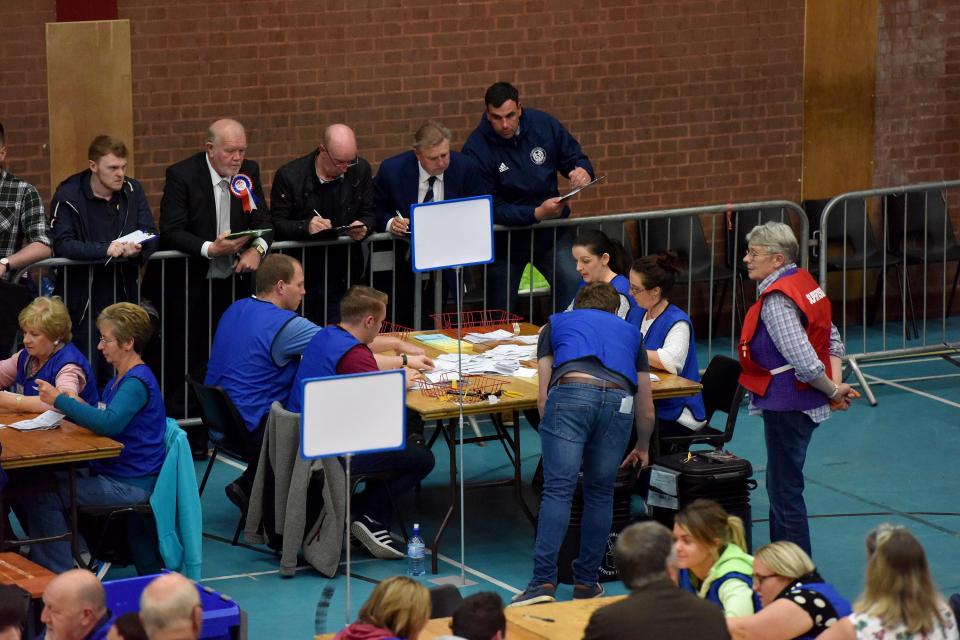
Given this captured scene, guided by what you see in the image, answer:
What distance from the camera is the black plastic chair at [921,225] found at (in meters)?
13.5

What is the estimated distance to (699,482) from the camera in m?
8.12

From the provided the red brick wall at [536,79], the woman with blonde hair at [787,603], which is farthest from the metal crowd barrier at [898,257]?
the woman with blonde hair at [787,603]

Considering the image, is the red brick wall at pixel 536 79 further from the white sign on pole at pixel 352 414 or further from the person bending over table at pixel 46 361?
the white sign on pole at pixel 352 414

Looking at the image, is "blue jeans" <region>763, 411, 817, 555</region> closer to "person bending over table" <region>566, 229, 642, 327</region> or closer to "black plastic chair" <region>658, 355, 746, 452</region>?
"black plastic chair" <region>658, 355, 746, 452</region>

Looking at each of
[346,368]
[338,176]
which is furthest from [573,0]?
[346,368]

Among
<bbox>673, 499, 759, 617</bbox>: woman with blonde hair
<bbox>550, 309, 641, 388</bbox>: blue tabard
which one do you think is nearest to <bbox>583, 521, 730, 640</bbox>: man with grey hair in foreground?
<bbox>673, 499, 759, 617</bbox>: woman with blonde hair

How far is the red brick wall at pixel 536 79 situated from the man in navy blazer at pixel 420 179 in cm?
177

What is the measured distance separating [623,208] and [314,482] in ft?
17.9

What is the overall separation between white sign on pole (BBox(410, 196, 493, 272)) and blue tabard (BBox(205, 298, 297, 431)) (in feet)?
3.00

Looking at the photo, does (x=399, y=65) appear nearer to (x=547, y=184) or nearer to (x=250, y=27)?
(x=250, y=27)

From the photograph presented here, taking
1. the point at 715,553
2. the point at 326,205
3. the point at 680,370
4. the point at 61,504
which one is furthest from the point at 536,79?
the point at 715,553

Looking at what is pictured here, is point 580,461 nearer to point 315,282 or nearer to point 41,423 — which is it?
point 41,423

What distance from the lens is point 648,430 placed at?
8.09m

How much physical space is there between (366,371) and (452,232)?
0.86 metres
